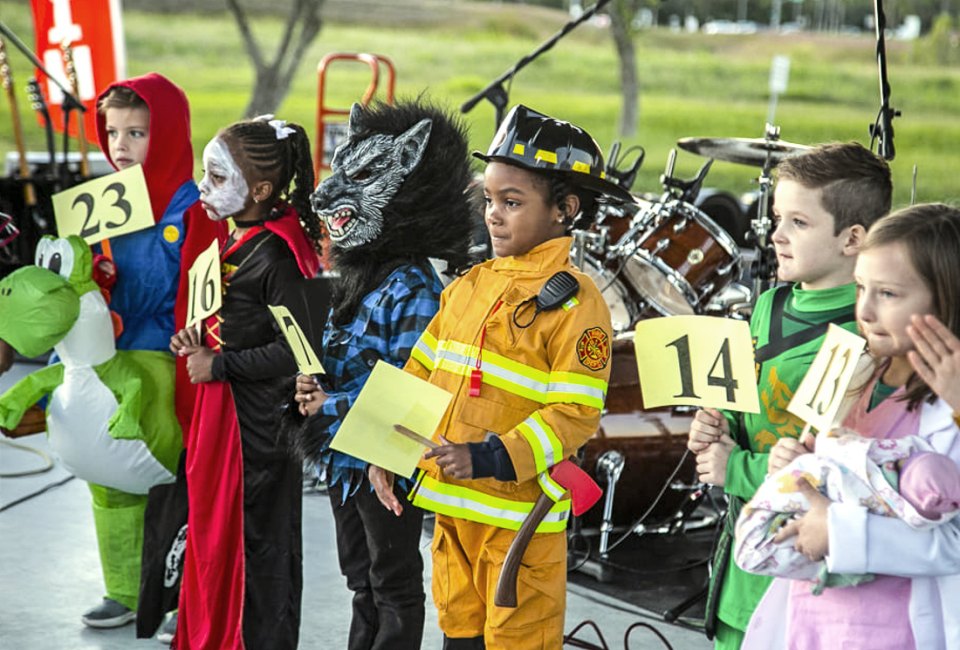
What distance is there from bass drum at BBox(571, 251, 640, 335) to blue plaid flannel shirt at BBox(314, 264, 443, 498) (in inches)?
69.3

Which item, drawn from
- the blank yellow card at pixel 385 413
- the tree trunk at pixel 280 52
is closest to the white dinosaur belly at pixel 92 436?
the blank yellow card at pixel 385 413

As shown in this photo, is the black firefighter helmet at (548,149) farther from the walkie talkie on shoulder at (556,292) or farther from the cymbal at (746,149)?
the cymbal at (746,149)

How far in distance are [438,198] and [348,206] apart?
0.18 metres

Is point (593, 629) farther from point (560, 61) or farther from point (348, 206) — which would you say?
point (560, 61)

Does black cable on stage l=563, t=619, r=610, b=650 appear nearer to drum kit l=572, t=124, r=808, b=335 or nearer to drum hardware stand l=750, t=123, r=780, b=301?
drum hardware stand l=750, t=123, r=780, b=301

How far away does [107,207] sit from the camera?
2910 mm

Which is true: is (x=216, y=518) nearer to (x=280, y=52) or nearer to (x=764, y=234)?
(x=764, y=234)

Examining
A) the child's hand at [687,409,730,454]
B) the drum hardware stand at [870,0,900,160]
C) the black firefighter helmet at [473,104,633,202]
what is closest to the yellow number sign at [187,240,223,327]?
the black firefighter helmet at [473,104,633,202]

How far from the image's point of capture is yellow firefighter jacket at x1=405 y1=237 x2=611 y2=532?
206cm

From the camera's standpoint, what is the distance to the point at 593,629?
329 cm

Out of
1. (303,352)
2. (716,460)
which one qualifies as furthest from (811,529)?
(303,352)

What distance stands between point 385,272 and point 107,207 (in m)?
0.89

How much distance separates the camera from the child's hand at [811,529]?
63.0 inches

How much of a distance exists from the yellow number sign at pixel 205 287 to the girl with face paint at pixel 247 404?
7cm
